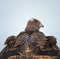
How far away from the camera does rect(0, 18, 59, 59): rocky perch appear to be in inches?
372

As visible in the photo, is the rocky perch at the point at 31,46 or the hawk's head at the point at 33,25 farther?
the hawk's head at the point at 33,25

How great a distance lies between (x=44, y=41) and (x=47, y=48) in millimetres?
376

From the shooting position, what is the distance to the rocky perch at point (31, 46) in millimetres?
9461

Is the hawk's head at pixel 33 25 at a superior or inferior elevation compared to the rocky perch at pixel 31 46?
superior

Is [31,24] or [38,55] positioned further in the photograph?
[31,24]

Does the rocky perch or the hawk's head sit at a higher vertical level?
the hawk's head

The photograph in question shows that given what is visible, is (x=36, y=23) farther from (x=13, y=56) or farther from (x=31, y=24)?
(x=13, y=56)

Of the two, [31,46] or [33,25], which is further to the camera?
[33,25]

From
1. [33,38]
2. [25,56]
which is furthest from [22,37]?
[25,56]

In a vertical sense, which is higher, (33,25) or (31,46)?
(33,25)

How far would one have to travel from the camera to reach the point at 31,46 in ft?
31.8

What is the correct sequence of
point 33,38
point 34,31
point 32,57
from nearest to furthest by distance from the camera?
point 32,57, point 33,38, point 34,31

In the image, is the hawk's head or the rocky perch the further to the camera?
the hawk's head

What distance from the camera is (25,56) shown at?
9.34 metres
